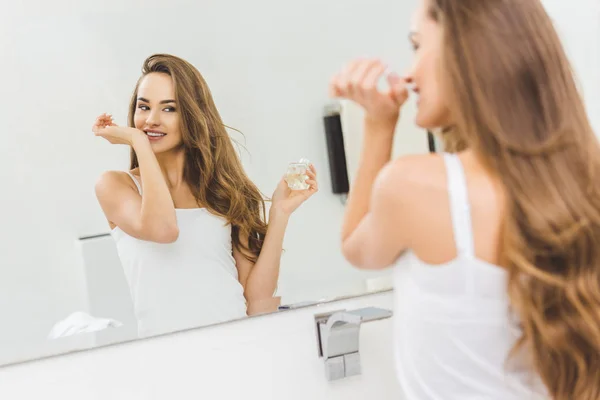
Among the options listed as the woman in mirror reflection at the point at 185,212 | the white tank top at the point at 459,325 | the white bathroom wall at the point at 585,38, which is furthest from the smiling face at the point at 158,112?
the white bathroom wall at the point at 585,38

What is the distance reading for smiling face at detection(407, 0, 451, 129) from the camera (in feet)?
2.38

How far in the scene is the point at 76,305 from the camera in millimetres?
997

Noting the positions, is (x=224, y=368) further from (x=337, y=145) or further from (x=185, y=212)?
(x=337, y=145)

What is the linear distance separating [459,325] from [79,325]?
59 cm

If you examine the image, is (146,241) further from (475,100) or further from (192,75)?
(475,100)

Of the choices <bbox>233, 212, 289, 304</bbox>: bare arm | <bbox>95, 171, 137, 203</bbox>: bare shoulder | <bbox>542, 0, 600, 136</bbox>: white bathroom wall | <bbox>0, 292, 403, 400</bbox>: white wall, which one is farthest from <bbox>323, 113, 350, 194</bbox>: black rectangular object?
<bbox>542, 0, 600, 136</bbox>: white bathroom wall

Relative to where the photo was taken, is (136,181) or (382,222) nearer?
(382,222)

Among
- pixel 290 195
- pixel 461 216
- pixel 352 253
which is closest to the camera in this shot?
pixel 461 216

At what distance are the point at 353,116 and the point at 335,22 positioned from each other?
0.16m

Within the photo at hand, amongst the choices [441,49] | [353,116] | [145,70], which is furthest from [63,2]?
[441,49]

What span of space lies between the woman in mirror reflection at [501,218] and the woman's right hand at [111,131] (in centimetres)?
46

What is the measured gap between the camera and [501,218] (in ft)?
2.18

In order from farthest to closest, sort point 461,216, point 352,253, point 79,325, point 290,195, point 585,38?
point 585,38
point 290,195
point 79,325
point 352,253
point 461,216

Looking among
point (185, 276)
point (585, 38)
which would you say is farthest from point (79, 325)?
point (585, 38)
